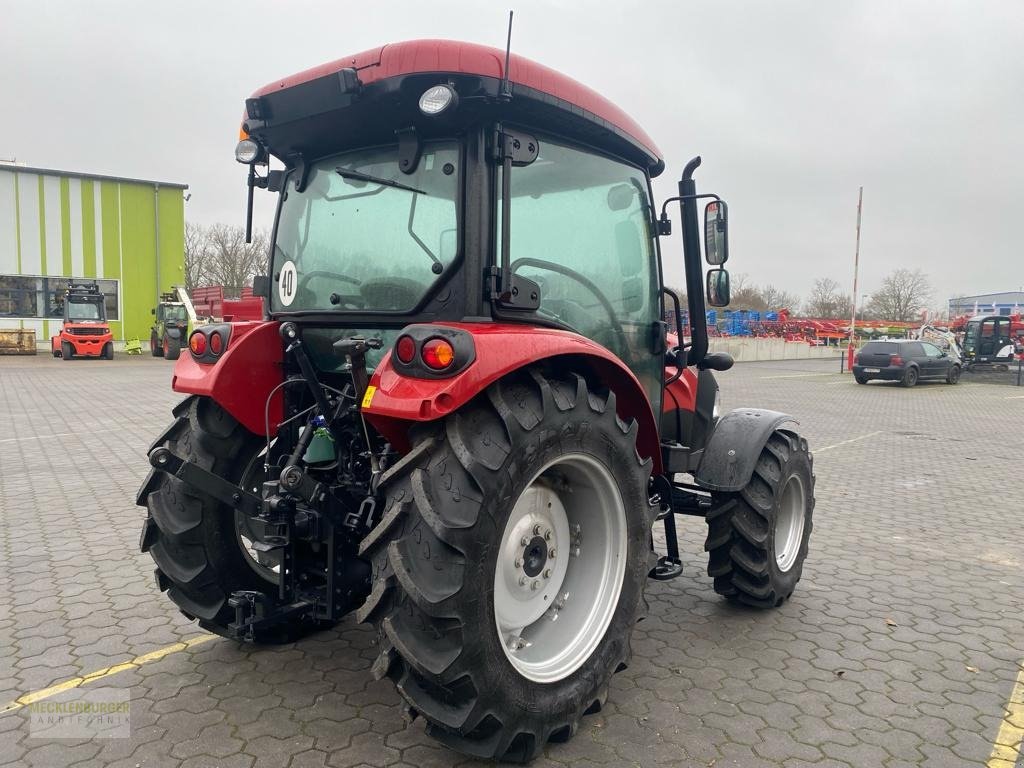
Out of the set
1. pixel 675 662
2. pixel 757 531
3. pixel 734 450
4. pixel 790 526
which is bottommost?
pixel 675 662

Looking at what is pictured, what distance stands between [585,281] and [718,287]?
0.80 metres

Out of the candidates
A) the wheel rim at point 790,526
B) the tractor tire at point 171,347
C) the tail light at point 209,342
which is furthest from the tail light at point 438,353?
the tractor tire at point 171,347

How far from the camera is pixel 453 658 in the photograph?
2.41 metres

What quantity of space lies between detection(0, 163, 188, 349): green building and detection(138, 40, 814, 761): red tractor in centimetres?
3474

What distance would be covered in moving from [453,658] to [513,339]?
1.09 meters

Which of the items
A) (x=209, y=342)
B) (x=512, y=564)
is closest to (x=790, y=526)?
(x=512, y=564)

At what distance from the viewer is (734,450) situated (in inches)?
159

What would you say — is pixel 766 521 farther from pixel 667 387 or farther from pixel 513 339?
pixel 513 339

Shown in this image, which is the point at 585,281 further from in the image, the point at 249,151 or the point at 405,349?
the point at 249,151

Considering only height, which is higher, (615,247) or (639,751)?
(615,247)

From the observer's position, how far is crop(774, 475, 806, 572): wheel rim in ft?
14.5

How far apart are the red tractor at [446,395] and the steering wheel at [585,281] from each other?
11 millimetres

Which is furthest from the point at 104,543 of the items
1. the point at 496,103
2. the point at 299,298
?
the point at 496,103

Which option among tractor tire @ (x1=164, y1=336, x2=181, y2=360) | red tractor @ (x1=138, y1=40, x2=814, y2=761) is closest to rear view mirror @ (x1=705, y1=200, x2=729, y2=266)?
red tractor @ (x1=138, y1=40, x2=814, y2=761)
